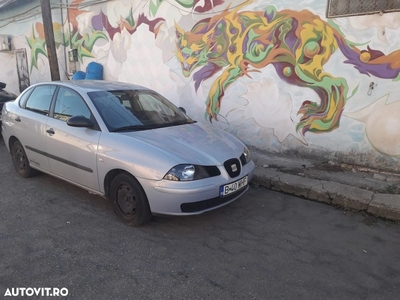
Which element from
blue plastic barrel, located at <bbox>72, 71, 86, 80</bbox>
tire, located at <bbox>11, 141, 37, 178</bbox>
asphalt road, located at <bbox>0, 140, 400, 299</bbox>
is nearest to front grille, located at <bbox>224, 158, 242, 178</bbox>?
asphalt road, located at <bbox>0, 140, 400, 299</bbox>

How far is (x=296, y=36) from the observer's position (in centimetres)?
521

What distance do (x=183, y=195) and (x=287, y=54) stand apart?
3.49 metres

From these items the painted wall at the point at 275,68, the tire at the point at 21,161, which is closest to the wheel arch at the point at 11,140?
the tire at the point at 21,161

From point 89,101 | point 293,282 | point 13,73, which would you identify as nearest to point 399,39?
point 293,282

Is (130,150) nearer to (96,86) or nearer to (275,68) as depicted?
(96,86)

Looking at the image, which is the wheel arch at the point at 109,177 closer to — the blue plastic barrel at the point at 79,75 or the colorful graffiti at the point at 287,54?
the colorful graffiti at the point at 287,54

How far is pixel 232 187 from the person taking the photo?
133 inches

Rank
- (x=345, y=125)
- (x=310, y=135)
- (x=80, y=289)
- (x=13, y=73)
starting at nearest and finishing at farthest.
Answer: (x=80, y=289)
(x=345, y=125)
(x=310, y=135)
(x=13, y=73)

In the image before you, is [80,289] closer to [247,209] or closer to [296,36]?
[247,209]

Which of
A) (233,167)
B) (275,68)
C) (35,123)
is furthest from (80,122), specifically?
(275,68)

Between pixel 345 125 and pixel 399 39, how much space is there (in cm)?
138

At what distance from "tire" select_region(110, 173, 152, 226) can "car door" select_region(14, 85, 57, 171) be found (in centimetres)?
138

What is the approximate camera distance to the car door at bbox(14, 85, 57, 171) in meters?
4.22

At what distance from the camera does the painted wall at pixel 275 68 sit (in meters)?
4.63
